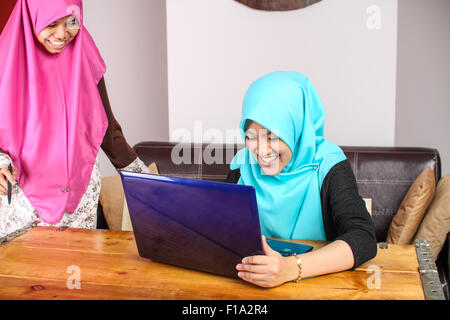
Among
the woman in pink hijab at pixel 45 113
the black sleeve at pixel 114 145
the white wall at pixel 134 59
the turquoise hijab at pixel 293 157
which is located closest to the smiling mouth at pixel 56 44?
the woman in pink hijab at pixel 45 113

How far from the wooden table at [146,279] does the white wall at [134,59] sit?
248 centimetres

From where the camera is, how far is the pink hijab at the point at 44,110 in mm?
1585

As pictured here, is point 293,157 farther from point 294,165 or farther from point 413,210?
point 413,210

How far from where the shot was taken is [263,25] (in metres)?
2.62

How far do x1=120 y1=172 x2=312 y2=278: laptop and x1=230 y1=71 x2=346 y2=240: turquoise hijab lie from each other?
0.44 m

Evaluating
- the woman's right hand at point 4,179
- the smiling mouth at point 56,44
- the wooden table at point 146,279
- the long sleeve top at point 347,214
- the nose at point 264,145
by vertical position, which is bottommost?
the wooden table at point 146,279

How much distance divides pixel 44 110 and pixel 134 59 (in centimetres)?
212

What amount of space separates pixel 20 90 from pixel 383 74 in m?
1.83

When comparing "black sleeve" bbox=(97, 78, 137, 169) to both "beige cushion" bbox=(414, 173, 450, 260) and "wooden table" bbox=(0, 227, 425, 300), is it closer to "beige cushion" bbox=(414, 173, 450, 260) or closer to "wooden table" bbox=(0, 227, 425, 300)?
"wooden table" bbox=(0, 227, 425, 300)

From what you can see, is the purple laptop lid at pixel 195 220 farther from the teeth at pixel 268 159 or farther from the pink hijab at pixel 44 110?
the pink hijab at pixel 44 110

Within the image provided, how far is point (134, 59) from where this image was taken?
3668 mm

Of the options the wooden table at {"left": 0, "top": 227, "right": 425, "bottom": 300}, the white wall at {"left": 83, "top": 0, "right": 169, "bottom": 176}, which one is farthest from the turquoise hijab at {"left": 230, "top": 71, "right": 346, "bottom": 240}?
the white wall at {"left": 83, "top": 0, "right": 169, "bottom": 176}

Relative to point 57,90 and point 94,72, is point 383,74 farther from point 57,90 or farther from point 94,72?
point 57,90
